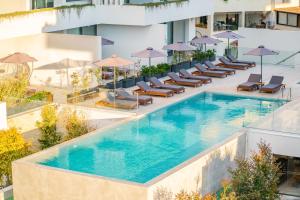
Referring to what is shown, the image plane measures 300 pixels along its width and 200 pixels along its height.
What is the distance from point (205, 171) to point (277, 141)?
3.76 metres

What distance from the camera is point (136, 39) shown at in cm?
4106

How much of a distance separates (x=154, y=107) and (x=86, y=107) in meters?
3.28

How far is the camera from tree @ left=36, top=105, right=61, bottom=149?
26.9 m

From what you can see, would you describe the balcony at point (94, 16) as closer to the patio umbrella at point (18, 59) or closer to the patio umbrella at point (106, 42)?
the patio umbrella at point (18, 59)

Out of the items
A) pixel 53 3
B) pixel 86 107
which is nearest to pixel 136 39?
pixel 53 3

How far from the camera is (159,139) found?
26625mm

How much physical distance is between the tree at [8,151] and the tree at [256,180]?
7.40 metres

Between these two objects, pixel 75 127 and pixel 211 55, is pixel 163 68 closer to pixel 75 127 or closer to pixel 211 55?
pixel 211 55

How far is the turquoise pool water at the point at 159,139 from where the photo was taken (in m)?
23.2

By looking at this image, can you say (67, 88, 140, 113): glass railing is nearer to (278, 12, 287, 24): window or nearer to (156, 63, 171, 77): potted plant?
(156, 63, 171, 77): potted plant

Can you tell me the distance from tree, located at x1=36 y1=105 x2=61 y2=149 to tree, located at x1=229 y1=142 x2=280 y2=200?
821 cm

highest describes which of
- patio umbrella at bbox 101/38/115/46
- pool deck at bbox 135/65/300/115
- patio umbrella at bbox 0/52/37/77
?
patio umbrella at bbox 101/38/115/46

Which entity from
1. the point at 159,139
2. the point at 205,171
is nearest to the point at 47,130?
the point at 159,139

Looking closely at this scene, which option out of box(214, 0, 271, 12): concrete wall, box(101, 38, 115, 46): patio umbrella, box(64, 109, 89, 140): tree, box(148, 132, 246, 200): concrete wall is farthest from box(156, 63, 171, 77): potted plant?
box(214, 0, 271, 12): concrete wall
